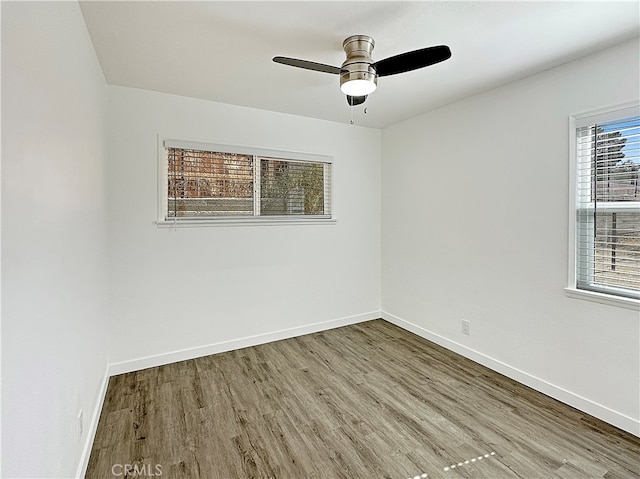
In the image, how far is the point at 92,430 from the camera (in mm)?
1997

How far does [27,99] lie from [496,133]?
9.81ft

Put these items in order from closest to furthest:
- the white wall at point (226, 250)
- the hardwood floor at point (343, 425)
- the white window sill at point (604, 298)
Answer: the hardwood floor at point (343, 425), the white window sill at point (604, 298), the white wall at point (226, 250)

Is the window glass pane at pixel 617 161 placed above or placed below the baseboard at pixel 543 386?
above

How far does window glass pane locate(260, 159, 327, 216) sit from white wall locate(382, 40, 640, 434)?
3.23 feet

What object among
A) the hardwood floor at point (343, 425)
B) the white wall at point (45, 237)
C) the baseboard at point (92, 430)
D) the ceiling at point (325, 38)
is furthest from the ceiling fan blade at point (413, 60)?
the baseboard at point (92, 430)

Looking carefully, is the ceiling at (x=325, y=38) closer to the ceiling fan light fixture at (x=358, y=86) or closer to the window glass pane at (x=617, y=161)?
the ceiling fan light fixture at (x=358, y=86)

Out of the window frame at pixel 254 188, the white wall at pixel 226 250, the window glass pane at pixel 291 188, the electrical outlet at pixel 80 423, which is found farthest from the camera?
the window glass pane at pixel 291 188

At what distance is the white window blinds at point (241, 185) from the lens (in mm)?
3041

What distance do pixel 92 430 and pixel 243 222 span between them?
1942 millimetres

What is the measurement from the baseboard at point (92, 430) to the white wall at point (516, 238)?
9.67ft

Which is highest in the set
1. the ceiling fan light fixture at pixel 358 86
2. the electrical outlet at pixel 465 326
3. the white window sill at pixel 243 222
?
the ceiling fan light fixture at pixel 358 86

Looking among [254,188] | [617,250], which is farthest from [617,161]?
[254,188]

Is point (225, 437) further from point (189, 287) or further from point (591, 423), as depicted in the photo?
point (591, 423)

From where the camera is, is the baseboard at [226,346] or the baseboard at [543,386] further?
the baseboard at [226,346]
